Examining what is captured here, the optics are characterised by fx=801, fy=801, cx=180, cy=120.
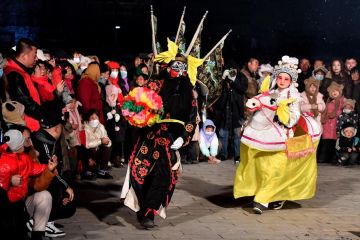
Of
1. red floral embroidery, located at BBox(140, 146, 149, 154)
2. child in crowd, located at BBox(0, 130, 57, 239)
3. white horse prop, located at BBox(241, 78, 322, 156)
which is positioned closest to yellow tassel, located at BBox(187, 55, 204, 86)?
red floral embroidery, located at BBox(140, 146, 149, 154)

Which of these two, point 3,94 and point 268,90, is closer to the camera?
point 3,94

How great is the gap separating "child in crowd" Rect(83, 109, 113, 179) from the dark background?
11034 mm

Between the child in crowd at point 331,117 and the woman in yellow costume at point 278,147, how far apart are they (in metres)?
5.21

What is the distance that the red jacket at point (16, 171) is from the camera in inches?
288

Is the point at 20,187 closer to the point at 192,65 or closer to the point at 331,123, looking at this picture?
the point at 192,65

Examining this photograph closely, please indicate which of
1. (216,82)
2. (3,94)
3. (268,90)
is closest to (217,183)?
(216,82)

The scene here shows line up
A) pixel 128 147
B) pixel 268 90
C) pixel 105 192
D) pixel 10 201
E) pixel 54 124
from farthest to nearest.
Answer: pixel 128 147 < pixel 105 192 < pixel 268 90 < pixel 54 124 < pixel 10 201

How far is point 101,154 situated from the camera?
43.6ft

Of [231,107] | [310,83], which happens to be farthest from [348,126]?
[231,107]

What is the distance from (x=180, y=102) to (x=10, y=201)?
277cm

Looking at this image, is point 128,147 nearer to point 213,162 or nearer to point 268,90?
point 213,162

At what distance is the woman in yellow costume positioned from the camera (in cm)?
1048

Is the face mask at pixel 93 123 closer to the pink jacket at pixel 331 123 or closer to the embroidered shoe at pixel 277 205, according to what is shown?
the embroidered shoe at pixel 277 205

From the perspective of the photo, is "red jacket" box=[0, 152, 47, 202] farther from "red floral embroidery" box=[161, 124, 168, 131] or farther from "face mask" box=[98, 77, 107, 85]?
"face mask" box=[98, 77, 107, 85]
